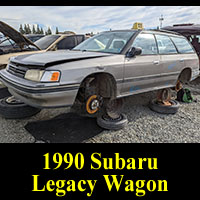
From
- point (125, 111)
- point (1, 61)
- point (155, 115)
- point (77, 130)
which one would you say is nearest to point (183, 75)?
point (155, 115)

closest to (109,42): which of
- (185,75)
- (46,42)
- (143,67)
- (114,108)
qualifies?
(143,67)

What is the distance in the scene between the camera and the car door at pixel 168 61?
11.0 feet

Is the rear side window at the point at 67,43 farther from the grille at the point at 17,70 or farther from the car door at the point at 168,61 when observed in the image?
the car door at the point at 168,61

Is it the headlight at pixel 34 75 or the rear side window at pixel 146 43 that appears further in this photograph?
the rear side window at pixel 146 43

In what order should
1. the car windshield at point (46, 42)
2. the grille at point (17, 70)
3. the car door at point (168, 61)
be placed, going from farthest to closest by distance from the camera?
the car windshield at point (46, 42)
the car door at point (168, 61)
the grille at point (17, 70)

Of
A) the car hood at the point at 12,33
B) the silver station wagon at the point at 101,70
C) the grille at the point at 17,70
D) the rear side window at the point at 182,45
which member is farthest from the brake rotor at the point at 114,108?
the car hood at the point at 12,33

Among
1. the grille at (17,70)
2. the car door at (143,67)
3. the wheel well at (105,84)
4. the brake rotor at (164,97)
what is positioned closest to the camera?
the grille at (17,70)

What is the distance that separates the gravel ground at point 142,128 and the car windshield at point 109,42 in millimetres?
1358

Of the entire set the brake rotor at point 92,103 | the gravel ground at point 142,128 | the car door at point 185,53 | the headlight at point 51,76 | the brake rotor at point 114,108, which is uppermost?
the car door at point 185,53

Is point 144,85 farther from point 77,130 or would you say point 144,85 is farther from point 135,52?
point 77,130

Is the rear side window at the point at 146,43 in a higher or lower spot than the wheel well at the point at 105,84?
higher

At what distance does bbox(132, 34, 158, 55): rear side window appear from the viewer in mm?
3014

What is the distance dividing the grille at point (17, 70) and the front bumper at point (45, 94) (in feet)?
0.36

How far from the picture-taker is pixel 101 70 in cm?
244
